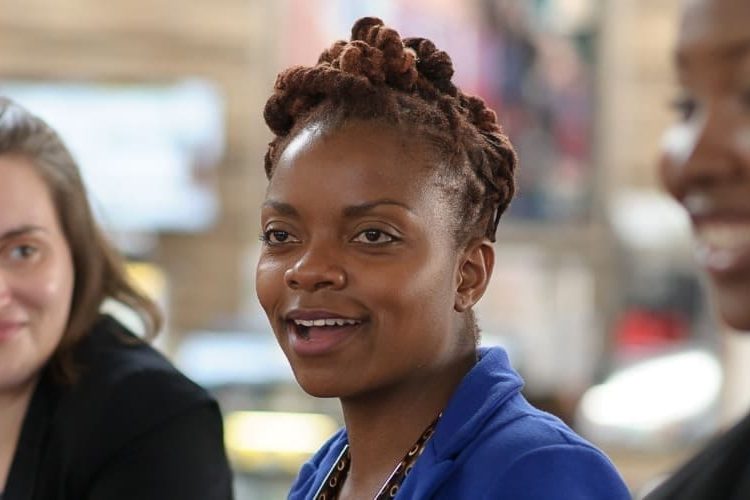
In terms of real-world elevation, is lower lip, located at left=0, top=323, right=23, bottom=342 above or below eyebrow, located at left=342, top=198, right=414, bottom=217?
below

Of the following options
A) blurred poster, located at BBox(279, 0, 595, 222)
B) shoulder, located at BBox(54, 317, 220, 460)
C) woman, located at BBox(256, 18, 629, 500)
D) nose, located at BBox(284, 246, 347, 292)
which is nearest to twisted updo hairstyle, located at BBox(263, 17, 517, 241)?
woman, located at BBox(256, 18, 629, 500)

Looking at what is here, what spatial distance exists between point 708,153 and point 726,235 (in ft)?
0.16

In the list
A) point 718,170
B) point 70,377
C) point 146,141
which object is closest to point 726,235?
point 718,170

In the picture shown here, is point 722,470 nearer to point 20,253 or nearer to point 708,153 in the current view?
point 708,153

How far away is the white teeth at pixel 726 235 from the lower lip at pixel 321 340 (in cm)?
54

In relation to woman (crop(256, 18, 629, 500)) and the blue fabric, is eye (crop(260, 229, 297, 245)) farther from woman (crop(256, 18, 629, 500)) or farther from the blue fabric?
the blue fabric

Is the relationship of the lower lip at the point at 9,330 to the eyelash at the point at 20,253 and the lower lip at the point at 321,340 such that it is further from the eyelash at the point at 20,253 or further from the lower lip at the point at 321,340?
the lower lip at the point at 321,340

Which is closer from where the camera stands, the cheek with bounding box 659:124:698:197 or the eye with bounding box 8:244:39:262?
the cheek with bounding box 659:124:698:197

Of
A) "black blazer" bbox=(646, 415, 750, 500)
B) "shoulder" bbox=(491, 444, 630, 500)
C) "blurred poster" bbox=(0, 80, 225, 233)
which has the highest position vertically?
"blurred poster" bbox=(0, 80, 225, 233)

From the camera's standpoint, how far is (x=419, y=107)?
4.50 ft

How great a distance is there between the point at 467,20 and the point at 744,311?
775 cm

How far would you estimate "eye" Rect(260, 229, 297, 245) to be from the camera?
1.37 meters

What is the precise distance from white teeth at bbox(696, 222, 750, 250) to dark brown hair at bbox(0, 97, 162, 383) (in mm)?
1234

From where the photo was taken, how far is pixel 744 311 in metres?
0.81
